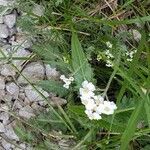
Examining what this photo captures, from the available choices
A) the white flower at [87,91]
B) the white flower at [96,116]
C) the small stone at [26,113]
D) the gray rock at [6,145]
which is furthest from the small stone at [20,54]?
the white flower at [96,116]

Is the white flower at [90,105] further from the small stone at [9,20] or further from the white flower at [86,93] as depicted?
the small stone at [9,20]

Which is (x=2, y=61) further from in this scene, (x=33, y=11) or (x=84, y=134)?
(x=84, y=134)

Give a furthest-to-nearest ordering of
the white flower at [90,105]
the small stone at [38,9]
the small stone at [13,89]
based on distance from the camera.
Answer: the small stone at [38,9]
the small stone at [13,89]
the white flower at [90,105]

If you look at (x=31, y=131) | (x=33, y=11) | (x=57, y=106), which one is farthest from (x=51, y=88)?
(x=33, y=11)

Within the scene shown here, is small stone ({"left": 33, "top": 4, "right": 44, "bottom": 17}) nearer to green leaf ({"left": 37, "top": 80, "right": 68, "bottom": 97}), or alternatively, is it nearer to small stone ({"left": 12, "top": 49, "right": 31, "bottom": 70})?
small stone ({"left": 12, "top": 49, "right": 31, "bottom": 70})

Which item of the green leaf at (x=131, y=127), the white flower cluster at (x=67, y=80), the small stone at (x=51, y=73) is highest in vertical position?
the small stone at (x=51, y=73)

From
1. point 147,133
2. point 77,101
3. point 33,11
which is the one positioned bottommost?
point 147,133

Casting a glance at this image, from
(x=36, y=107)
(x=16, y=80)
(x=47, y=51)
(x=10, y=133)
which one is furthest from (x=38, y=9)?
(x=10, y=133)

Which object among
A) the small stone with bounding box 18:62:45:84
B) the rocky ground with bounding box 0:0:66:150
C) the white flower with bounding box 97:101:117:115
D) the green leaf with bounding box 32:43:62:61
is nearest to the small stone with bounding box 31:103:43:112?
the rocky ground with bounding box 0:0:66:150
